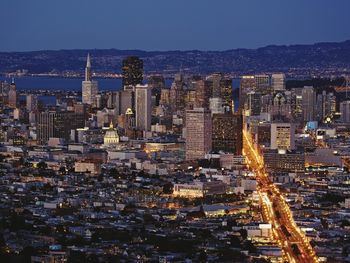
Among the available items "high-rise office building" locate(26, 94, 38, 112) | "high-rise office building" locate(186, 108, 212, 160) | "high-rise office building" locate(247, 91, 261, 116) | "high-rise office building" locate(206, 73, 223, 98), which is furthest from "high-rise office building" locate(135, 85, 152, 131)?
"high-rise office building" locate(186, 108, 212, 160)

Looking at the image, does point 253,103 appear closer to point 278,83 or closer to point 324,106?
point 324,106

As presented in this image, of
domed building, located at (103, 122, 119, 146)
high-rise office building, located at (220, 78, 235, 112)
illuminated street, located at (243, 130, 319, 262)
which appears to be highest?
high-rise office building, located at (220, 78, 235, 112)

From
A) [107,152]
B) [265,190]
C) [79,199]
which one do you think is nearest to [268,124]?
[107,152]

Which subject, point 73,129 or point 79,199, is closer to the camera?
point 79,199

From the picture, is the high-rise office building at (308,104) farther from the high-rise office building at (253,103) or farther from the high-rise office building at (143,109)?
the high-rise office building at (143,109)

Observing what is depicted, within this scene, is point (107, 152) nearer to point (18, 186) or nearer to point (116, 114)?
point (18, 186)

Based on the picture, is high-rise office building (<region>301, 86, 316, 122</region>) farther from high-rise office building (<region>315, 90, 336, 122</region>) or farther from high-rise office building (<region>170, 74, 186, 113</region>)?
high-rise office building (<region>170, 74, 186, 113</region>)

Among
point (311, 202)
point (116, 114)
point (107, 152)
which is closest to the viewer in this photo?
point (311, 202)
